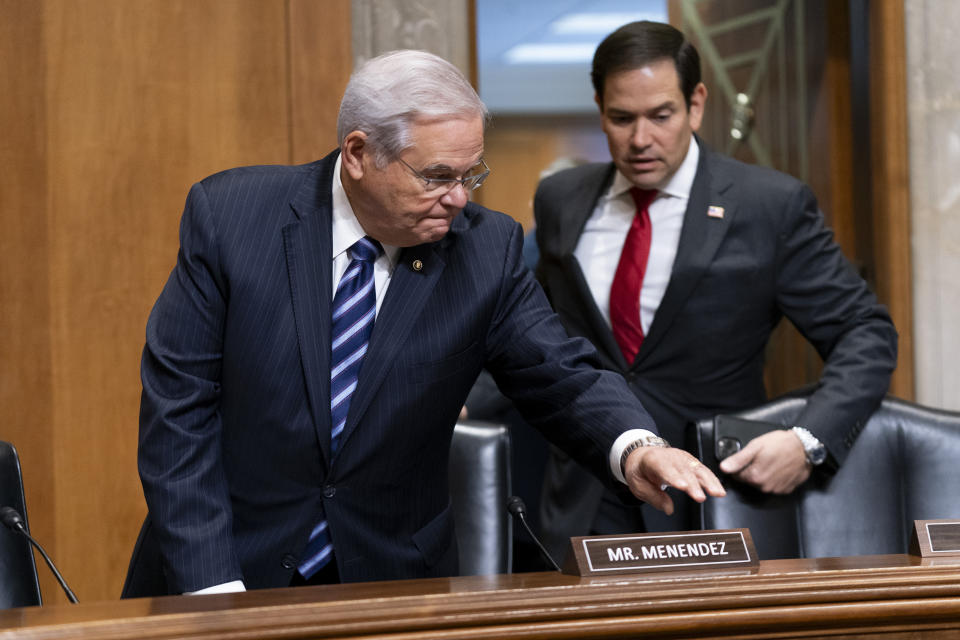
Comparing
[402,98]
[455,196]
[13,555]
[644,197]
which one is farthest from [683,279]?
[13,555]

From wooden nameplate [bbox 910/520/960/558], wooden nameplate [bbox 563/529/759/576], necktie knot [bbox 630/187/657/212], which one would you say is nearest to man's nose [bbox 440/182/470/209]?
wooden nameplate [bbox 563/529/759/576]

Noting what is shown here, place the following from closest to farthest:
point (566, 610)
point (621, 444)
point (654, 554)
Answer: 1. point (566, 610)
2. point (654, 554)
3. point (621, 444)

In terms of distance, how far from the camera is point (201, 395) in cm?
163

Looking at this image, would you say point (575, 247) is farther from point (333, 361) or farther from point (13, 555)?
A: point (13, 555)

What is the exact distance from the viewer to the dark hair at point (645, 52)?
7.60ft

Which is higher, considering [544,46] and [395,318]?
[544,46]

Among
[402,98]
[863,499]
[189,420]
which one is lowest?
[863,499]

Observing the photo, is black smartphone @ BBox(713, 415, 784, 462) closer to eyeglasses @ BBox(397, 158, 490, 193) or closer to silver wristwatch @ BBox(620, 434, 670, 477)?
silver wristwatch @ BBox(620, 434, 670, 477)

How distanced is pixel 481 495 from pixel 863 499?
2.26ft

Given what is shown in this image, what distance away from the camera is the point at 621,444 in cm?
172

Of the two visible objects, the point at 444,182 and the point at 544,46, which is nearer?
the point at 444,182

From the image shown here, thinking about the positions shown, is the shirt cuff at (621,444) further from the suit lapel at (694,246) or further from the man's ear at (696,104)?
the man's ear at (696,104)

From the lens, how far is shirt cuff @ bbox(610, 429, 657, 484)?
1712 mm

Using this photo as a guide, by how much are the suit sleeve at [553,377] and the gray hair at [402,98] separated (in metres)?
0.30
